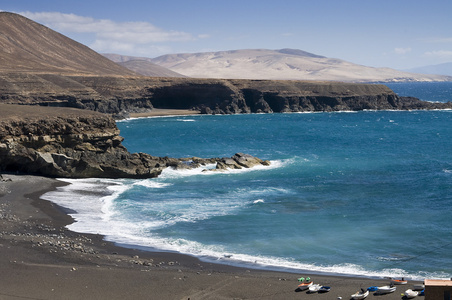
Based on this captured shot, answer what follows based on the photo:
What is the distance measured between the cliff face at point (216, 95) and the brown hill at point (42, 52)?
36.6 feet

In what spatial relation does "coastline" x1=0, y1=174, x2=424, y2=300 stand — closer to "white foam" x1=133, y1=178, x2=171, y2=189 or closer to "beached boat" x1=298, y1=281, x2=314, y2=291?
"beached boat" x1=298, y1=281, x2=314, y2=291

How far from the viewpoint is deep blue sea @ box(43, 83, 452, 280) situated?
25561 millimetres

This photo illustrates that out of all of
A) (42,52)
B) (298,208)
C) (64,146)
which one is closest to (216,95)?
(42,52)

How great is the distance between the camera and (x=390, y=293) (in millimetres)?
20328

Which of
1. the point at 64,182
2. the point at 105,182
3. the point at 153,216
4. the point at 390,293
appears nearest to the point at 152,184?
the point at 105,182

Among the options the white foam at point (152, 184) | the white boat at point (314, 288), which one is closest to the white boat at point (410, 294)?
the white boat at point (314, 288)

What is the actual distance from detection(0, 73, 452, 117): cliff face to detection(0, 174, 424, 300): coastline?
7729 centimetres

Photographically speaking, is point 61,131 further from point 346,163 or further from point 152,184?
point 346,163

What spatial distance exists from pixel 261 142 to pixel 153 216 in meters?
37.8

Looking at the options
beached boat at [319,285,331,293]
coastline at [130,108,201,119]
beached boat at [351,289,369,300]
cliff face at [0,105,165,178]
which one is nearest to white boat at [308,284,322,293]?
beached boat at [319,285,331,293]

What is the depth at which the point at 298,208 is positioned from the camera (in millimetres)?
34312

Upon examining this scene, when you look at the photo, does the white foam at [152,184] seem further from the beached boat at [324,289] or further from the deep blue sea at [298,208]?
the beached boat at [324,289]

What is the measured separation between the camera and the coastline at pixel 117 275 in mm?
20250

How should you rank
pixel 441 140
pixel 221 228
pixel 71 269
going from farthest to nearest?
pixel 441 140
pixel 221 228
pixel 71 269
